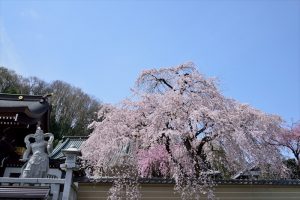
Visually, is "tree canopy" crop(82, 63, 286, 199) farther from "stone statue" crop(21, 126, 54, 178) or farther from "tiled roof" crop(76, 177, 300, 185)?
"stone statue" crop(21, 126, 54, 178)

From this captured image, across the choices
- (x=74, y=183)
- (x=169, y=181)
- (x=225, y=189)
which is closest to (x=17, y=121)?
(x=74, y=183)

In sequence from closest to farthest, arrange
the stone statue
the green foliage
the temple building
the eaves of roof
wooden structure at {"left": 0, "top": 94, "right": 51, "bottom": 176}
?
the temple building → the stone statue → the eaves of roof → wooden structure at {"left": 0, "top": 94, "right": 51, "bottom": 176} → the green foliage

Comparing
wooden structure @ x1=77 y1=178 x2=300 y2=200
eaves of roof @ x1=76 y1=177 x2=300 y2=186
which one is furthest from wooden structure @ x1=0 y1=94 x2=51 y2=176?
wooden structure @ x1=77 y1=178 x2=300 y2=200

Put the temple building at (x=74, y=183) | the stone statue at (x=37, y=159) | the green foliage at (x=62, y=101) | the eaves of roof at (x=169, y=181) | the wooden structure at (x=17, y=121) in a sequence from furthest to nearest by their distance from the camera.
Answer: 1. the green foliage at (x=62, y=101)
2. the wooden structure at (x=17, y=121)
3. the eaves of roof at (x=169, y=181)
4. the stone statue at (x=37, y=159)
5. the temple building at (x=74, y=183)

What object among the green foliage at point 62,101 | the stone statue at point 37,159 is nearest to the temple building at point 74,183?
the stone statue at point 37,159

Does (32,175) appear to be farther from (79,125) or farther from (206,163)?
(79,125)

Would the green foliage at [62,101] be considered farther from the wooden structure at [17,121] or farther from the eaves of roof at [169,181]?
the eaves of roof at [169,181]

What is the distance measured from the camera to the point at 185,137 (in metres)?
8.15

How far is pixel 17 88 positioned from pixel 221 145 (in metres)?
28.6

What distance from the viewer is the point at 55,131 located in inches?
1191

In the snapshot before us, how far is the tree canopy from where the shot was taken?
803cm

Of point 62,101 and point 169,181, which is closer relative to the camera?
point 169,181

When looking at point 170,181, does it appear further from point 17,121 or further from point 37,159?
point 17,121

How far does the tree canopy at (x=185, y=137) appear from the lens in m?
8.03
